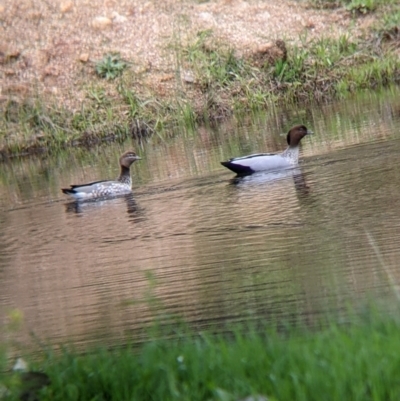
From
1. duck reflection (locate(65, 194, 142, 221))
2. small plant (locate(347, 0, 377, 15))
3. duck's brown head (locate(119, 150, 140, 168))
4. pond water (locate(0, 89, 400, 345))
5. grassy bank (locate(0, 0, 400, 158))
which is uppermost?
small plant (locate(347, 0, 377, 15))

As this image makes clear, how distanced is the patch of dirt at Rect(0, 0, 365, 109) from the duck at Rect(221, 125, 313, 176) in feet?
33.9

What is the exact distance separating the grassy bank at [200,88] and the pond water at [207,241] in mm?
4967

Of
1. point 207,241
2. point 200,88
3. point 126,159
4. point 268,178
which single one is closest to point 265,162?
point 268,178

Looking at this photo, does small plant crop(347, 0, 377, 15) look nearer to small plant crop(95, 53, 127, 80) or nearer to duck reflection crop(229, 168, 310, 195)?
small plant crop(95, 53, 127, 80)

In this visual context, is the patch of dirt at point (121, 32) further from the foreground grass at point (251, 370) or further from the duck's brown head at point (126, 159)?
the foreground grass at point (251, 370)

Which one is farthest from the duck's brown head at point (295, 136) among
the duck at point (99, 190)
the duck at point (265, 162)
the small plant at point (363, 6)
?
the small plant at point (363, 6)

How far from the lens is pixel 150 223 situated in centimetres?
1192

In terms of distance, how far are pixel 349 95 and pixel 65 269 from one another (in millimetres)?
14361

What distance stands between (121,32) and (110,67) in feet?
6.89

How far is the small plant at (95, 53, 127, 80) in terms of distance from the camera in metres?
26.0

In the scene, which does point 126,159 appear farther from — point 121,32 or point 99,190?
point 121,32

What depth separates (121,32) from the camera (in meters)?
28.0

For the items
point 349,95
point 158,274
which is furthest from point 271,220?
point 349,95

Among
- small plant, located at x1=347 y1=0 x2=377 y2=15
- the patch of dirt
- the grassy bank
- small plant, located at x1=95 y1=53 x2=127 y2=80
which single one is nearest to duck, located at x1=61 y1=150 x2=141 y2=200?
the grassy bank
